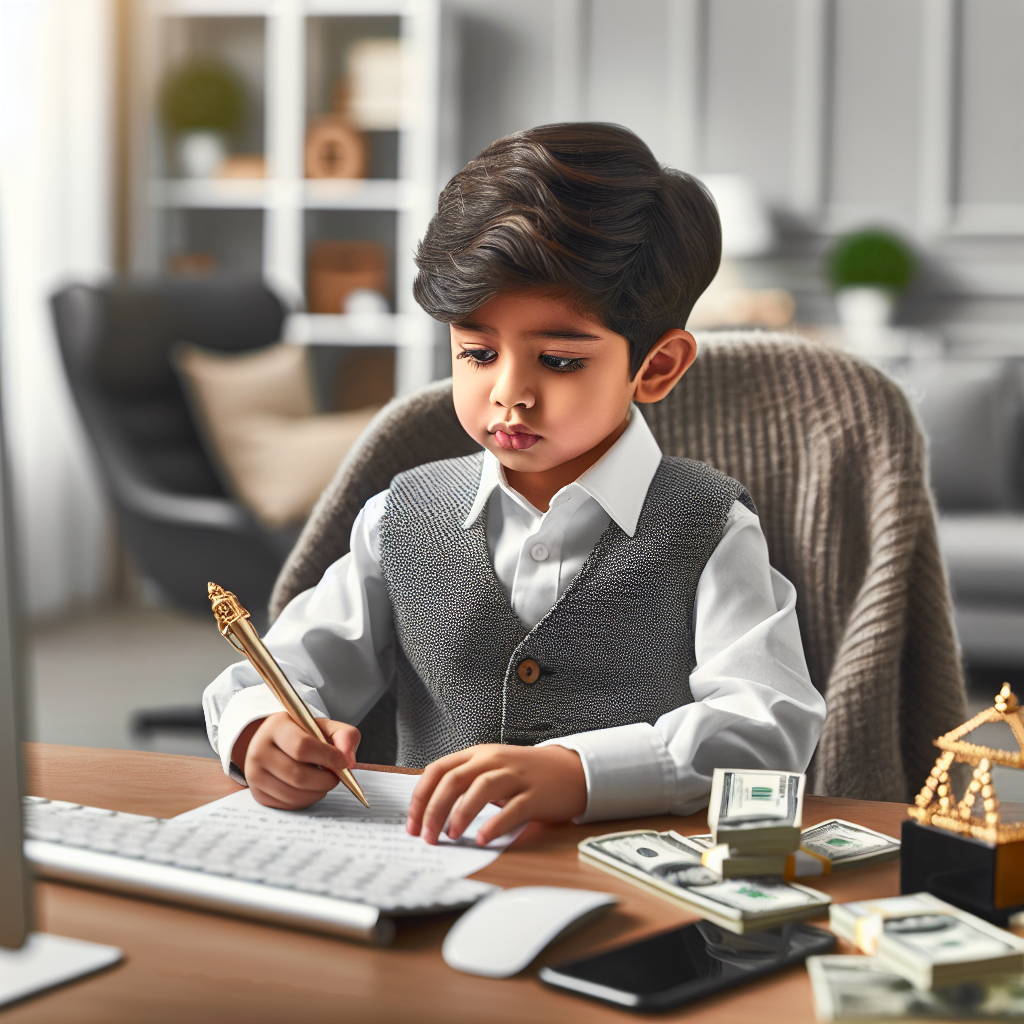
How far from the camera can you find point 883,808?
72 centimetres

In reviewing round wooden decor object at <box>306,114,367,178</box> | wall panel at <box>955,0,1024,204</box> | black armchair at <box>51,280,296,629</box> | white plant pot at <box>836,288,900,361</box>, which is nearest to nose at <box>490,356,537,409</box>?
black armchair at <box>51,280,296,629</box>

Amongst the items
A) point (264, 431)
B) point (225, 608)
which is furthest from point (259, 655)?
point (264, 431)

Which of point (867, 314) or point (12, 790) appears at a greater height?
point (867, 314)

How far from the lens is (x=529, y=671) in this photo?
2.67 ft

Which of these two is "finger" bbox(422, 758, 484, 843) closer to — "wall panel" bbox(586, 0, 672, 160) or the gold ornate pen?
the gold ornate pen

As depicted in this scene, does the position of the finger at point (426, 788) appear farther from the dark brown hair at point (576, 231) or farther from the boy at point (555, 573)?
the dark brown hair at point (576, 231)

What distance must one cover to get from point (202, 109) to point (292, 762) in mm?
4260

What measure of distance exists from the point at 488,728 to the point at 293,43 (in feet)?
13.5

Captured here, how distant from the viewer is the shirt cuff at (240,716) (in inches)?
29.5

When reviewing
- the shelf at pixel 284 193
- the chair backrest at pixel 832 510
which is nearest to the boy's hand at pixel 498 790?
the chair backrest at pixel 832 510

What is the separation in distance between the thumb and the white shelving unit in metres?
3.69

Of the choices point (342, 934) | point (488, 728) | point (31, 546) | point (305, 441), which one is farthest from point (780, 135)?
point (342, 934)

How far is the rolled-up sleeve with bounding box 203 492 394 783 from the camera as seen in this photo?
86 centimetres

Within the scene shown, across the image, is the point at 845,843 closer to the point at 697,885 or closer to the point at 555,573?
the point at 697,885
